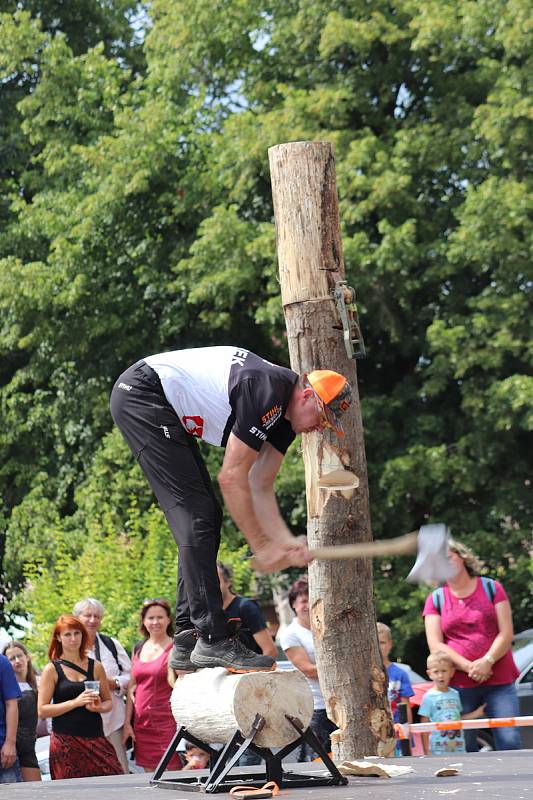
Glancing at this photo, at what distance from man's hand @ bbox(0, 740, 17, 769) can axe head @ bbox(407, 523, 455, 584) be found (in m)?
3.81

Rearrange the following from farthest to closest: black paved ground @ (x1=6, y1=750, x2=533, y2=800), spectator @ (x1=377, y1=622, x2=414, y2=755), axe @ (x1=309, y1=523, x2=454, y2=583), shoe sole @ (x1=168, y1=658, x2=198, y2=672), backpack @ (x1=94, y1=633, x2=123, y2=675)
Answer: spectator @ (x1=377, y1=622, x2=414, y2=755) < backpack @ (x1=94, y1=633, x2=123, y2=675) < shoe sole @ (x1=168, y1=658, x2=198, y2=672) < axe @ (x1=309, y1=523, x2=454, y2=583) < black paved ground @ (x1=6, y1=750, x2=533, y2=800)

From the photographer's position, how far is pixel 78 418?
2081 centimetres

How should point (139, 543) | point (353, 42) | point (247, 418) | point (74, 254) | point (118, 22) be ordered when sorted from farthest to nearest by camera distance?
point (118, 22) < point (74, 254) < point (353, 42) < point (139, 543) < point (247, 418)

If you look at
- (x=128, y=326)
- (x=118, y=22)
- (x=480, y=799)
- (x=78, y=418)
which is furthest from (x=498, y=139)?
(x=480, y=799)

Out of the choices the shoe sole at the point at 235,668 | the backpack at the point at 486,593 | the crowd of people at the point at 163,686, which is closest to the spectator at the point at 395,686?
the crowd of people at the point at 163,686

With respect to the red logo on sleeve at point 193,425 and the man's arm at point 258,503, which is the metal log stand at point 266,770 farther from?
the red logo on sleeve at point 193,425

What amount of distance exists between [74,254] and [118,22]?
643 centimetres

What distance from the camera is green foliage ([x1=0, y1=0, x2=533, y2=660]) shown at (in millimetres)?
17234

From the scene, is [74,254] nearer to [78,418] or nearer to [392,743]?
[78,418]

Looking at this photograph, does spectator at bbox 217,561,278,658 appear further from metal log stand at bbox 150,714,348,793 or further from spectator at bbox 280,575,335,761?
metal log stand at bbox 150,714,348,793

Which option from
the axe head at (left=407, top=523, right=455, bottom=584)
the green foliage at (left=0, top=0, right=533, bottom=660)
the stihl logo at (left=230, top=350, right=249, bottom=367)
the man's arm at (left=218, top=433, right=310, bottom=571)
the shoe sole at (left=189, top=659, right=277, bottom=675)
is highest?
the green foliage at (left=0, top=0, right=533, bottom=660)

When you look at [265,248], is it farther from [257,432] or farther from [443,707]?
[257,432]

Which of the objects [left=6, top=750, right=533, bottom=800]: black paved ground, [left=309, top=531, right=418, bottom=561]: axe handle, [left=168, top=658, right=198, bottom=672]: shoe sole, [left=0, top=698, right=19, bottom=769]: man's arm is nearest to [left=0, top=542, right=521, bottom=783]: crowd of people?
[left=0, top=698, right=19, bottom=769]: man's arm

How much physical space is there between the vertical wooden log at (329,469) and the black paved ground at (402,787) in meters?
0.89
